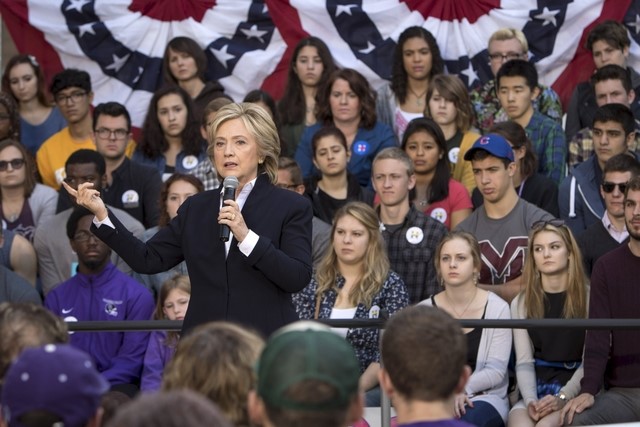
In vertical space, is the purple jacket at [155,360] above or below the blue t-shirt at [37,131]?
below

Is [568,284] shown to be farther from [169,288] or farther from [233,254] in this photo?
[233,254]

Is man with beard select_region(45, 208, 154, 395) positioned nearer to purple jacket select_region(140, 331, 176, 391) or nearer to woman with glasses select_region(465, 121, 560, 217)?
purple jacket select_region(140, 331, 176, 391)

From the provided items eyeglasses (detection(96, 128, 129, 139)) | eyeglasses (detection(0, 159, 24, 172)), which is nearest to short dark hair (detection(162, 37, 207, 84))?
eyeglasses (detection(96, 128, 129, 139))

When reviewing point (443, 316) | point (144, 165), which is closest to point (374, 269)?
point (144, 165)

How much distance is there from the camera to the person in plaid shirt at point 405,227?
7.97 meters

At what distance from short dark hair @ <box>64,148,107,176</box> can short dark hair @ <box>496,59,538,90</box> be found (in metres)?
2.78

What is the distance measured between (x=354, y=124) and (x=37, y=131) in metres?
2.41

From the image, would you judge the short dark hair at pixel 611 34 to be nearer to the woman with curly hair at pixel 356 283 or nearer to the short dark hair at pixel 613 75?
the short dark hair at pixel 613 75

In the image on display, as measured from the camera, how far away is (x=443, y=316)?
3.68m

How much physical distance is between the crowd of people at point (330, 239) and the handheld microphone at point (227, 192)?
0.01 metres

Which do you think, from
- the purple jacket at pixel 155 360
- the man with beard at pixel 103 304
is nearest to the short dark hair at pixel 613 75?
the man with beard at pixel 103 304

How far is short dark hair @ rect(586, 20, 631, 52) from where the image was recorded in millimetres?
9469

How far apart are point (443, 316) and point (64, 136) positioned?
632 centimetres

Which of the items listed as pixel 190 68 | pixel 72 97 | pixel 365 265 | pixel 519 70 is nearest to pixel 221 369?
pixel 365 265
